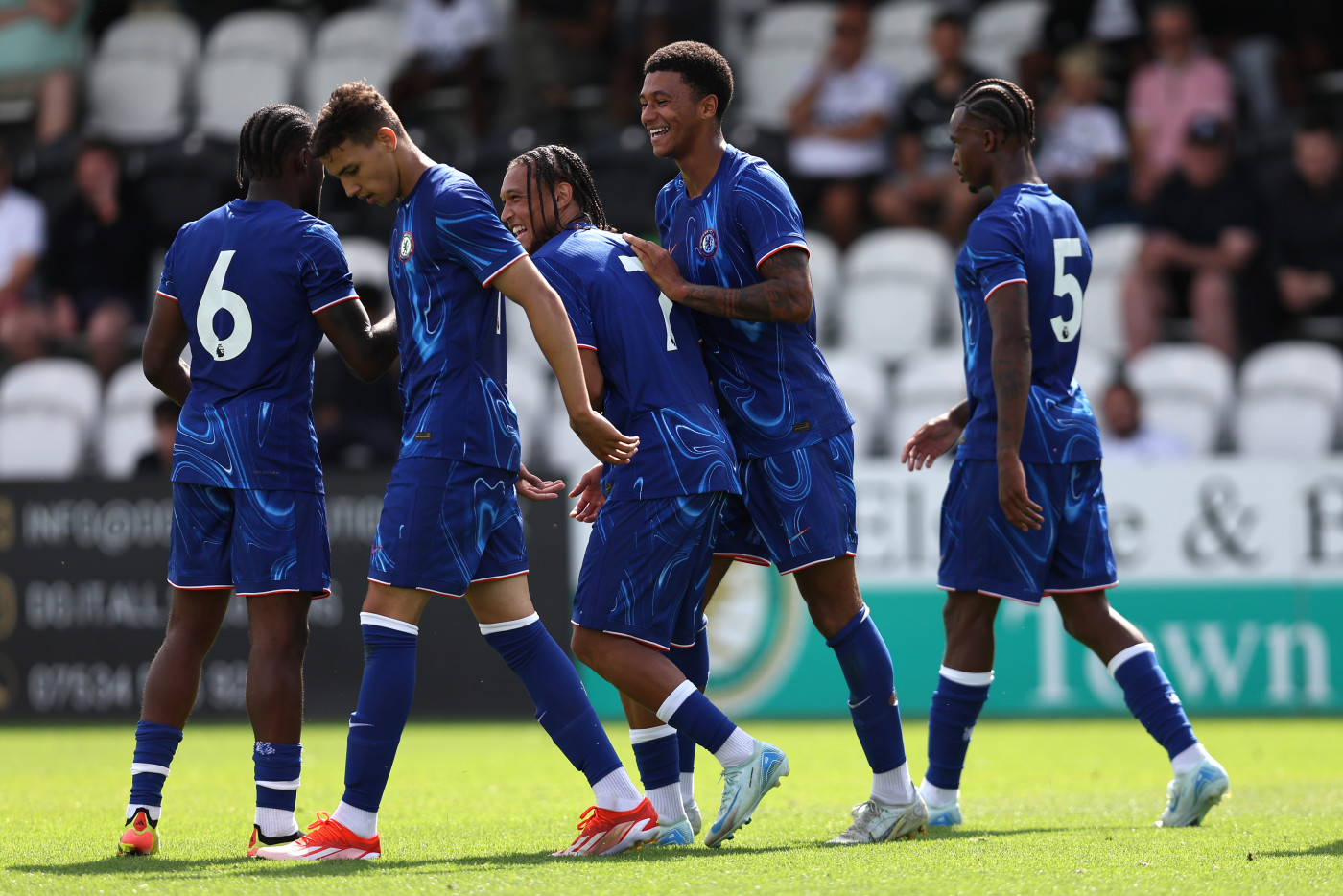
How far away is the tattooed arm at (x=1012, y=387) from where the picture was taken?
5000mm

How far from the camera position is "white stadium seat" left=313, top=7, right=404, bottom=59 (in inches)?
565

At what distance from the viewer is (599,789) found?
450cm

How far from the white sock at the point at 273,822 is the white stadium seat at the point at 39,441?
764 cm

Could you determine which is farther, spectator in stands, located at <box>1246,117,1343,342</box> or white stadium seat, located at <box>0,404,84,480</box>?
white stadium seat, located at <box>0,404,84,480</box>

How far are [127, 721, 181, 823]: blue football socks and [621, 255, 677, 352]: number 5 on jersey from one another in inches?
71.0

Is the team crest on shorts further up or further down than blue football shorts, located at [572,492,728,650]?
further up

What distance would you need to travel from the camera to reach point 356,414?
10680 mm

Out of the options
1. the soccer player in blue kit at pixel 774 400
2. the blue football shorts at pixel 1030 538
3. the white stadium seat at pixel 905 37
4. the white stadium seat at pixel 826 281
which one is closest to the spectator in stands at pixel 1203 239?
the white stadium seat at pixel 826 281

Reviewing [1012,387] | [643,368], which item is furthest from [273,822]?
[1012,387]

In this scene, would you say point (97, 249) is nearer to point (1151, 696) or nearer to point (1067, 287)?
point (1067, 287)

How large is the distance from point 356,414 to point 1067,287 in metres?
6.41

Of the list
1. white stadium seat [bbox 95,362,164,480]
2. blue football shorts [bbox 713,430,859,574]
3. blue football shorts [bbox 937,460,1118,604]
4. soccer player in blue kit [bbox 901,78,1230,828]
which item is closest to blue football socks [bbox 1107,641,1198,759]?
soccer player in blue kit [bbox 901,78,1230,828]

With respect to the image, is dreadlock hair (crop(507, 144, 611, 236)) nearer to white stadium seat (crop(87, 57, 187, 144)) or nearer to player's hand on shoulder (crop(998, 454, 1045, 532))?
player's hand on shoulder (crop(998, 454, 1045, 532))

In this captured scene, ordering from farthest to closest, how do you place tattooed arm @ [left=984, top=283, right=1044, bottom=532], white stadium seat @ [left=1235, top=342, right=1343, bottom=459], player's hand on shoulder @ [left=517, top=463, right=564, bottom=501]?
white stadium seat @ [left=1235, top=342, right=1343, bottom=459] → tattooed arm @ [left=984, top=283, right=1044, bottom=532] → player's hand on shoulder @ [left=517, top=463, right=564, bottom=501]
